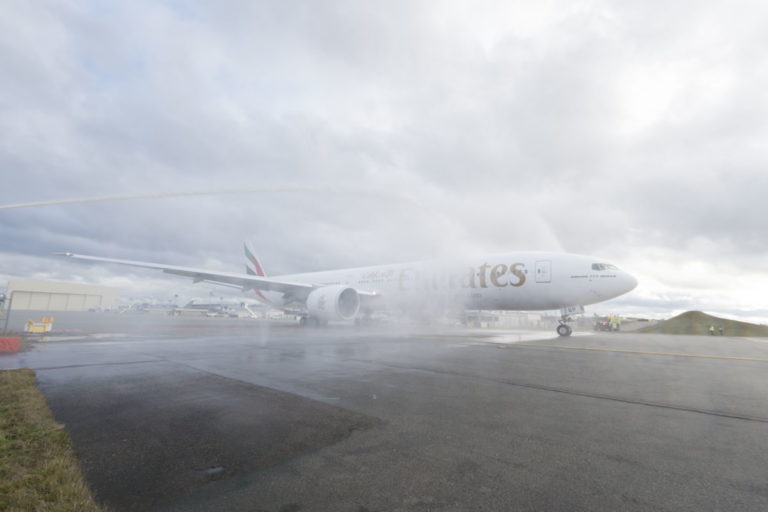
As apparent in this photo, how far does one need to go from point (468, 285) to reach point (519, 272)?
283 centimetres

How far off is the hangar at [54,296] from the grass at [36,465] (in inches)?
3858

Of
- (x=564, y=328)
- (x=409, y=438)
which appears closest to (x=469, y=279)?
(x=564, y=328)

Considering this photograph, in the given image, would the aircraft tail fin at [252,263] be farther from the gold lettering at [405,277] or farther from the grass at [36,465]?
the grass at [36,465]

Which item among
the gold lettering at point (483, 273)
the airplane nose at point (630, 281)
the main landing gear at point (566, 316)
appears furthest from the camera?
the gold lettering at point (483, 273)

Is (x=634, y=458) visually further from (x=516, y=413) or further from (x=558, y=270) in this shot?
(x=558, y=270)

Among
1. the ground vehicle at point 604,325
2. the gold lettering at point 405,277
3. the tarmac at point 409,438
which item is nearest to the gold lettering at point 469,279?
the gold lettering at point 405,277

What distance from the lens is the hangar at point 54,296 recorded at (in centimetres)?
7850

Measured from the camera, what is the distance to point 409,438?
3.41 metres

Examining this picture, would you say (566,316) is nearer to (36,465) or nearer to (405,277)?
(405,277)

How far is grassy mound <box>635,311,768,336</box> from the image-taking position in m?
33.7

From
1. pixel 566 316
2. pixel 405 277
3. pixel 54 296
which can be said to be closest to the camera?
pixel 566 316

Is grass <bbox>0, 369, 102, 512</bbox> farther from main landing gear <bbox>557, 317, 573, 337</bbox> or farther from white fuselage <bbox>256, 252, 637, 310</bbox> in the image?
main landing gear <bbox>557, 317, 573, 337</bbox>

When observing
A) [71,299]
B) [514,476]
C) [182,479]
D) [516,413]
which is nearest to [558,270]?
[516,413]

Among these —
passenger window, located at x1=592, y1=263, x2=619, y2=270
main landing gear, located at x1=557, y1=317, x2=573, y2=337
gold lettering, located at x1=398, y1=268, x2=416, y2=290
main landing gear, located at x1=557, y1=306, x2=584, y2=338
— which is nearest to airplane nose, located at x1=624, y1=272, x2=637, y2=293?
passenger window, located at x1=592, y1=263, x2=619, y2=270
